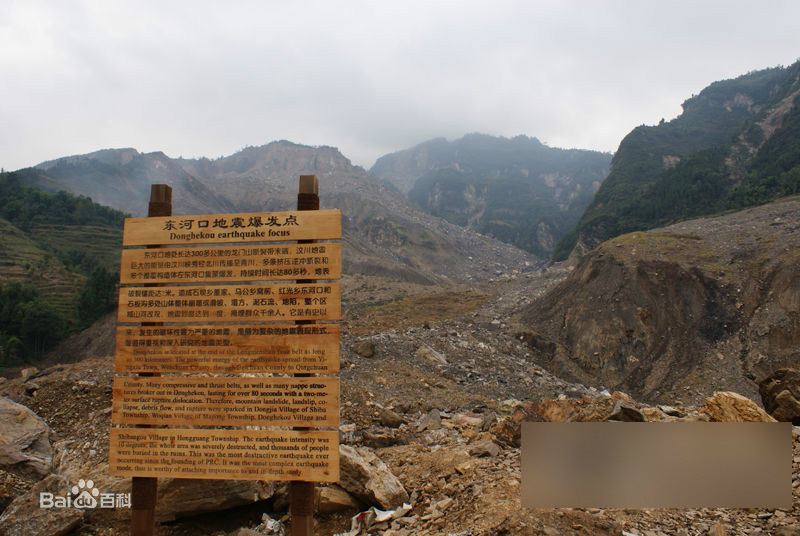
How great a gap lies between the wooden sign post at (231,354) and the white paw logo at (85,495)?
1.62 m

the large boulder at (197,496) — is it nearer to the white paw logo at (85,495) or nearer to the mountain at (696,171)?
the white paw logo at (85,495)

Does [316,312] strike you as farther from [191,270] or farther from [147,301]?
[147,301]

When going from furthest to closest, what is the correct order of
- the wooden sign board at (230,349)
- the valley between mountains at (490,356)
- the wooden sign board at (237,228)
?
the valley between mountains at (490,356), the wooden sign board at (237,228), the wooden sign board at (230,349)

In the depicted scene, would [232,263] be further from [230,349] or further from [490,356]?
[490,356]

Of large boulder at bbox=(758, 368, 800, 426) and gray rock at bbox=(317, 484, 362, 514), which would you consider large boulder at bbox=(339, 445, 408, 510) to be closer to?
gray rock at bbox=(317, 484, 362, 514)

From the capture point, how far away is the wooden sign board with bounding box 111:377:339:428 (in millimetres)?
3686

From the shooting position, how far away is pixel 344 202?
8981cm

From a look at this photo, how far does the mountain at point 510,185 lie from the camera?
108938 millimetres

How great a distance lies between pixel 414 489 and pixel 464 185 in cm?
13483

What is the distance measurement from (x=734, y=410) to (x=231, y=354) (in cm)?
654

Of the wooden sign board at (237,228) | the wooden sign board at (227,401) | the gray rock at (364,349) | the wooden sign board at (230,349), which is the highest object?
the wooden sign board at (237,228)

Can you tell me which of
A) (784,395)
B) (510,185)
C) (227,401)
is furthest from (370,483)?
(510,185)

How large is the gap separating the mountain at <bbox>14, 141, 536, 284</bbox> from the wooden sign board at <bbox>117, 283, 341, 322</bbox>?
167ft

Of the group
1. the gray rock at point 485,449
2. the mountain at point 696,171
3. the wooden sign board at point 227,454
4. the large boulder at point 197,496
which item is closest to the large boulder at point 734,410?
the gray rock at point 485,449
